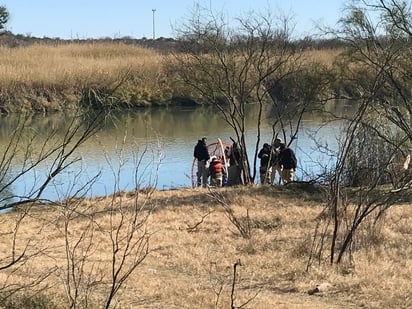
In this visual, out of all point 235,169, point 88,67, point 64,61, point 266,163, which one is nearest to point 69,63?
point 64,61

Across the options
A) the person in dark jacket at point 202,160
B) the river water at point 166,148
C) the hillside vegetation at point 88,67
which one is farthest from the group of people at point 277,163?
the hillside vegetation at point 88,67

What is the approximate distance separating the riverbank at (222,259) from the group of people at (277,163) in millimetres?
3053

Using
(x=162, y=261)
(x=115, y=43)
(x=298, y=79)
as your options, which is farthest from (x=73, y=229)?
(x=115, y=43)

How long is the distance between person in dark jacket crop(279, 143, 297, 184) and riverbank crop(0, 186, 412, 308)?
2996 mm

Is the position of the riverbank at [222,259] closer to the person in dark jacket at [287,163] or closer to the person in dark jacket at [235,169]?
the person in dark jacket at [287,163]

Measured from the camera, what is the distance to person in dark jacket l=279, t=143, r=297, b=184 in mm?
17281

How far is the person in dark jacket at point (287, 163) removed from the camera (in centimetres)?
1728

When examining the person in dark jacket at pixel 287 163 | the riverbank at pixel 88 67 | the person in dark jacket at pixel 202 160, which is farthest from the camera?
the riverbank at pixel 88 67

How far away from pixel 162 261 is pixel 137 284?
62.9 inches

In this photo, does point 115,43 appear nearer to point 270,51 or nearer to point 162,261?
point 270,51

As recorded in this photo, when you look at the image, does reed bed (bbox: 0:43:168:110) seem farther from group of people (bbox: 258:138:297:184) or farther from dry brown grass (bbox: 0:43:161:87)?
group of people (bbox: 258:138:297:184)

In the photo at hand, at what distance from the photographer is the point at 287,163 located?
57.0 ft

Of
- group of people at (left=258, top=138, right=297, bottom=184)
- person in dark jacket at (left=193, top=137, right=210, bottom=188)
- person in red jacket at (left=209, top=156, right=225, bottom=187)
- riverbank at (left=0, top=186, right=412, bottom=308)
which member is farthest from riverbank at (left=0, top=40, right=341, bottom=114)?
riverbank at (left=0, top=186, right=412, bottom=308)

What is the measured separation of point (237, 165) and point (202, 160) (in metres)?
1.00
